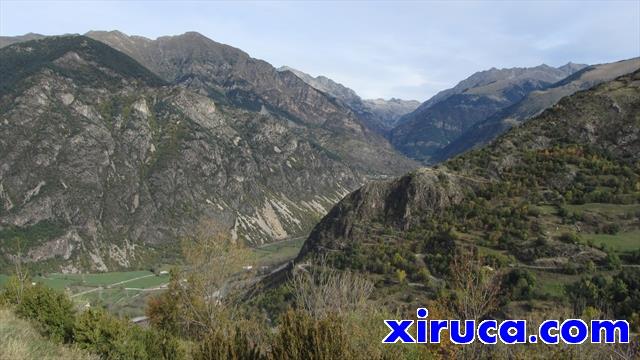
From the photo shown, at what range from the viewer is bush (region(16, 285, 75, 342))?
2495cm

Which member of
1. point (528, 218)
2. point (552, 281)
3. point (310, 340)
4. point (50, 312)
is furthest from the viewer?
point (528, 218)

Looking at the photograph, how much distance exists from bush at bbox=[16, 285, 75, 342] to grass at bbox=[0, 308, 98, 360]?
2.30 ft

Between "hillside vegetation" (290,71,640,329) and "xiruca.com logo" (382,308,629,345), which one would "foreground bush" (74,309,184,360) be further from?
"hillside vegetation" (290,71,640,329)

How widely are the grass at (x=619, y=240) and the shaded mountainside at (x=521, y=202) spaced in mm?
311

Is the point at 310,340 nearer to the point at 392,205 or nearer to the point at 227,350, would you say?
the point at 227,350

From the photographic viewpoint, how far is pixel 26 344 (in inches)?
730

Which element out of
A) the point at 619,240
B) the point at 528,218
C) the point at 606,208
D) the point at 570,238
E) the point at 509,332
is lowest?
the point at 619,240

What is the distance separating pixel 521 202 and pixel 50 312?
283 ft

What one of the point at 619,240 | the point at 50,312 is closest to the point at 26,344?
the point at 50,312

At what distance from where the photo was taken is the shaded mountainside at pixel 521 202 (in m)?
81.4

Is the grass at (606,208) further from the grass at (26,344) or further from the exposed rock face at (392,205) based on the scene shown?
the grass at (26,344)

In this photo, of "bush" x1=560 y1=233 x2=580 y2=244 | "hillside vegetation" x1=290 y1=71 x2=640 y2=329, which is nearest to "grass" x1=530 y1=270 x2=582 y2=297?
"hillside vegetation" x1=290 y1=71 x2=640 y2=329

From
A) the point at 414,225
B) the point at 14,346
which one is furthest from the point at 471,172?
the point at 14,346

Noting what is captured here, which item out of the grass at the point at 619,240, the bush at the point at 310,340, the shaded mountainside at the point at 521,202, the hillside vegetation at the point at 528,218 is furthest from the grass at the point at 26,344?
the grass at the point at 619,240
